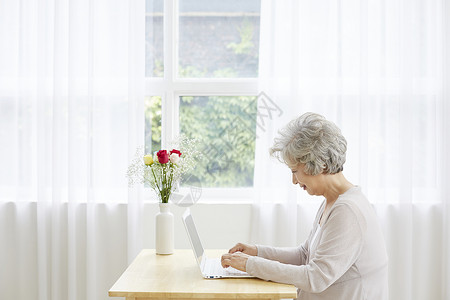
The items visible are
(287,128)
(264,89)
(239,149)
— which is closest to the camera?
(287,128)

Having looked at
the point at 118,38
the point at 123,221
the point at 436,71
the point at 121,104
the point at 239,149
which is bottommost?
the point at 123,221

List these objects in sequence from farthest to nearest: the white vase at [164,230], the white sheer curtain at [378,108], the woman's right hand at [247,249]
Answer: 1. the white sheer curtain at [378,108]
2. the white vase at [164,230]
3. the woman's right hand at [247,249]

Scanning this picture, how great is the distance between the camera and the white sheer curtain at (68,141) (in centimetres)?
306

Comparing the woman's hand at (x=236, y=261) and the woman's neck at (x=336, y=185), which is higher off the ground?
the woman's neck at (x=336, y=185)

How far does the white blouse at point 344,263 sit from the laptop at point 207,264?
0.11 metres

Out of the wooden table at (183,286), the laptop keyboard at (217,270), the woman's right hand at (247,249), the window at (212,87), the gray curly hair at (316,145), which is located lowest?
the wooden table at (183,286)

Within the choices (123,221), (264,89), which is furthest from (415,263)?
(123,221)

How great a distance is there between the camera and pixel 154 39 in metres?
3.19

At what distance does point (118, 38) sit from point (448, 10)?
199 cm

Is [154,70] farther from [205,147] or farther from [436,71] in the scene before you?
[436,71]

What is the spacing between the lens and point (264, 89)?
3057mm

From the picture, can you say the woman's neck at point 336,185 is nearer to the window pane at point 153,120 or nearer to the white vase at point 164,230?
the white vase at point 164,230

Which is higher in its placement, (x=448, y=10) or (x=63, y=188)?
(x=448, y=10)

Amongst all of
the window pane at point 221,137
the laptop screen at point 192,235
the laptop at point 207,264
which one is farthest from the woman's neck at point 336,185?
the window pane at point 221,137
